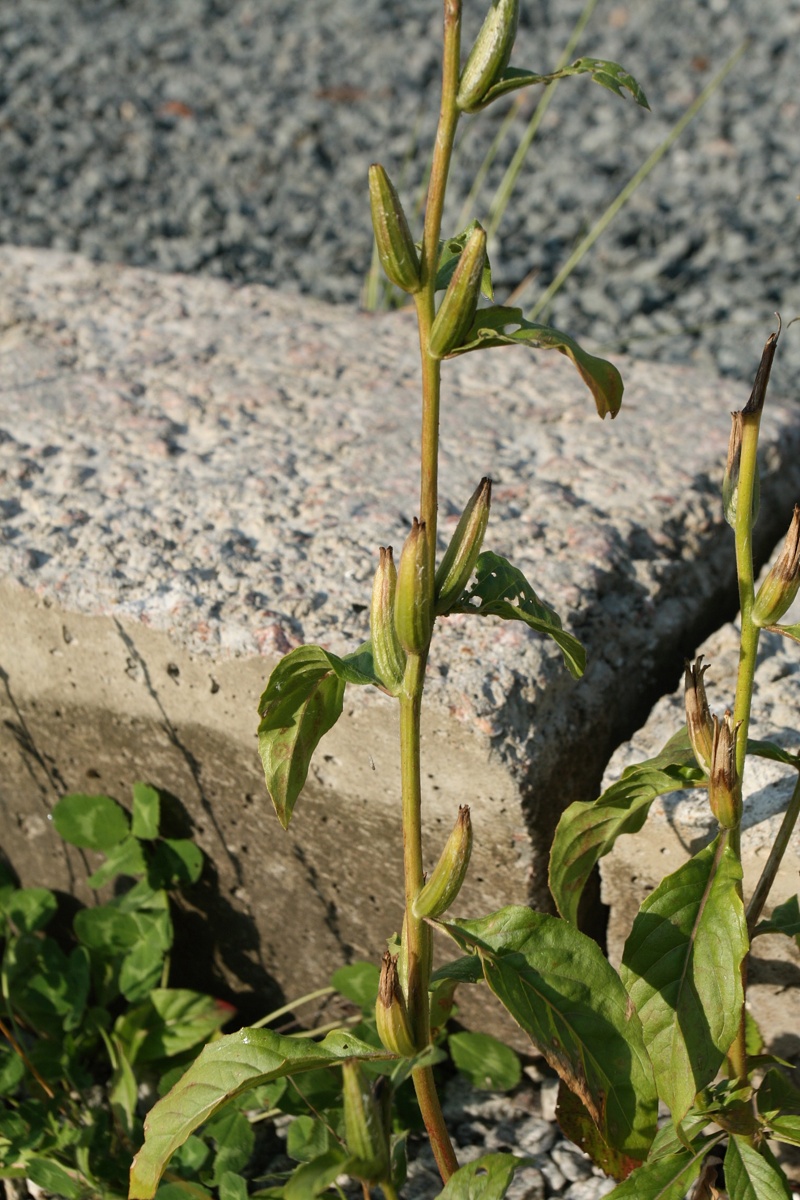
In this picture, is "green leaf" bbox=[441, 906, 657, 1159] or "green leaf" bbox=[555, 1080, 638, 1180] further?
"green leaf" bbox=[555, 1080, 638, 1180]

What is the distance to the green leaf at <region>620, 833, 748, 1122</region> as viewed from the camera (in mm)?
1210

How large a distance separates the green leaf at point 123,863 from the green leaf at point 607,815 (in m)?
0.79

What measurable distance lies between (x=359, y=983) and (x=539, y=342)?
3.59 feet

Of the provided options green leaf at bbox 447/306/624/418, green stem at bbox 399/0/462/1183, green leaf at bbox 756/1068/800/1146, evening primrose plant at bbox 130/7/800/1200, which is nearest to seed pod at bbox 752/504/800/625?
evening primrose plant at bbox 130/7/800/1200

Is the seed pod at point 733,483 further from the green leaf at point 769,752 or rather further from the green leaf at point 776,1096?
the green leaf at point 776,1096

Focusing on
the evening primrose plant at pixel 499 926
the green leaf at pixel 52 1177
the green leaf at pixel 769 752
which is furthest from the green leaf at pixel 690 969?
the green leaf at pixel 52 1177

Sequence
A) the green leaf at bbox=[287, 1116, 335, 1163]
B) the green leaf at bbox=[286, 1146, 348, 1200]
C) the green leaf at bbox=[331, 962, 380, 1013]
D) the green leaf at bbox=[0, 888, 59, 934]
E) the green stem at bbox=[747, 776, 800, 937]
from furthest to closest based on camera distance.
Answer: the green leaf at bbox=[0, 888, 59, 934] → the green leaf at bbox=[331, 962, 380, 1013] → the green leaf at bbox=[287, 1116, 335, 1163] → the green stem at bbox=[747, 776, 800, 937] → the green leaf at bbox=[286, 1146, 348, 1200]

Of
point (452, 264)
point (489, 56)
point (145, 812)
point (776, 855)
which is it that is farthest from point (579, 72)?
point (145, 812)

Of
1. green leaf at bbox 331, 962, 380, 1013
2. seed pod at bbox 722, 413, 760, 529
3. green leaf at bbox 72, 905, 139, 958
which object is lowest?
green leaf at bbox 72, 905, 139, 958

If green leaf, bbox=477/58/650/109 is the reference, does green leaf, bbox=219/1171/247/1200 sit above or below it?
below

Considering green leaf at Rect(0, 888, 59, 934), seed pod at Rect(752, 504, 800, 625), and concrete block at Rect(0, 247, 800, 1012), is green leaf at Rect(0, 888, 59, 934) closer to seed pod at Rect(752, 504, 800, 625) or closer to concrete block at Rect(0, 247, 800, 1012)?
concrete block at Rect(0, 247, 800, 1012)

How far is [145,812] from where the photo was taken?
6.21 feet

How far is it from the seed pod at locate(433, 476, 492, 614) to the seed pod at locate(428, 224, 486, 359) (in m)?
0.14

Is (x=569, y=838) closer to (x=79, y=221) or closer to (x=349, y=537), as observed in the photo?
(x=349, y=537)
